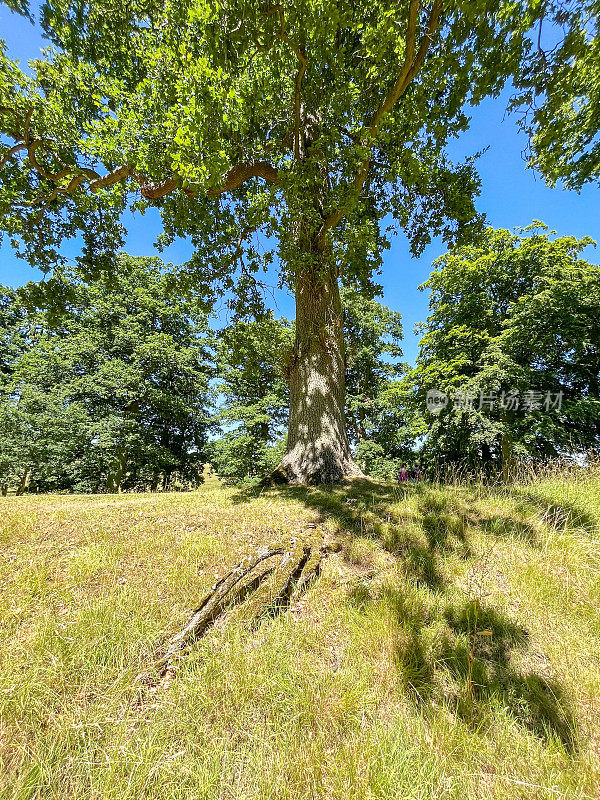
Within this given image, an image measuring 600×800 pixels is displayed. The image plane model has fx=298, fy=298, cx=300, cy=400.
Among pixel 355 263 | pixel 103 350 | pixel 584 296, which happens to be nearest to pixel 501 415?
pixel 584 296

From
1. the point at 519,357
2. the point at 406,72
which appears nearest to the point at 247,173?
the point at 406,72

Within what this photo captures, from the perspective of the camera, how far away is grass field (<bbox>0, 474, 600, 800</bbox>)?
1.50 m

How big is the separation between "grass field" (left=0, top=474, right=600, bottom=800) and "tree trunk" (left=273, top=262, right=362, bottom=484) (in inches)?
100.0

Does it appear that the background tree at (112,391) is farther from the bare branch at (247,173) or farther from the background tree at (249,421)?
the bare branch at (247,173)

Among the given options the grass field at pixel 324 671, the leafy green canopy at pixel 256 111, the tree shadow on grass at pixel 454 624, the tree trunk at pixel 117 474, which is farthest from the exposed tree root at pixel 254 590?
the tree trunk at pixel 117 474

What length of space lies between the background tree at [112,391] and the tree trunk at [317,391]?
417 inches

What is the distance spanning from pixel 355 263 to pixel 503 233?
1352 cm

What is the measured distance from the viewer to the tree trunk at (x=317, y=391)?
6125 mm

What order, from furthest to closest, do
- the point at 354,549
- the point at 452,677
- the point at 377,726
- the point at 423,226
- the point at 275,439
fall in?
1. the point at 275,439
2. the point at 423,226
3. the point at 354,549
4. the point at 452,677
5. the point at 377,726

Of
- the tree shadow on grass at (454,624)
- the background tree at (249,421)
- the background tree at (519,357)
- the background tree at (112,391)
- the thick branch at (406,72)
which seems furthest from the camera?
the background tree at (249,421)

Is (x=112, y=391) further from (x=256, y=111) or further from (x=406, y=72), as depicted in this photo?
(x=406, y=72)


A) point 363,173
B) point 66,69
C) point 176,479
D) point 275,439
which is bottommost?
point 176,479

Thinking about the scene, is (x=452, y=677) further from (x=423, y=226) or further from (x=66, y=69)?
(x=66, y=69)

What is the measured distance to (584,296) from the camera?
1213 centimetres
